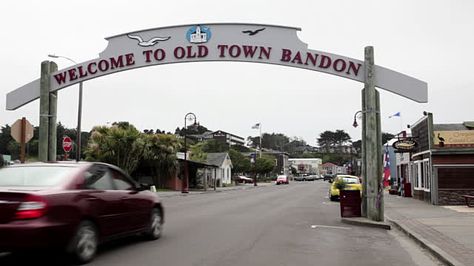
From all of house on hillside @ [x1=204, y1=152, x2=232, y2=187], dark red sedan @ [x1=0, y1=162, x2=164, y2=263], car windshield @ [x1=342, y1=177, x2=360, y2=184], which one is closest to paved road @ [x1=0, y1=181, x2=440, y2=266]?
dark red sedan @ [x1=0, y1=162, x2=164, y2=263]

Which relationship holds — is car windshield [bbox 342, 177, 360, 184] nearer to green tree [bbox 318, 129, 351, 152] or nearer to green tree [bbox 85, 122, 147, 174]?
green tree [bbox 85, 122, 147, 174]

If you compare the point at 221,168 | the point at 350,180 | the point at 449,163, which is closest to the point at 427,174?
the point at 449,163

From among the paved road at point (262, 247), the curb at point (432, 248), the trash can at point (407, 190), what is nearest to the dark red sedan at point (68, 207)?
the paved road at point (262, 247)

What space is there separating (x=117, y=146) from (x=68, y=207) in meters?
32.5

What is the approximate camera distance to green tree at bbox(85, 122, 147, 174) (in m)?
39.4

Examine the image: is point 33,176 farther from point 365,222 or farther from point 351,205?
point 351,205

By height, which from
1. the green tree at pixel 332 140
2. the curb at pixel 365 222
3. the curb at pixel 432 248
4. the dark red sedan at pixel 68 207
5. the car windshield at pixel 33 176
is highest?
the green tree at pixel 332 140

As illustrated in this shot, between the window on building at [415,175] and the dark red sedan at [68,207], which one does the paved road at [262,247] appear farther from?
the window on building at [415,175]

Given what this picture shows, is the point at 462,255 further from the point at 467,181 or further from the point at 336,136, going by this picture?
the point at 336,136

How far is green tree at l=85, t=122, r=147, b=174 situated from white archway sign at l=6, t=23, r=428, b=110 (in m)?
23.0

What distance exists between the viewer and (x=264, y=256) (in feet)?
30.3

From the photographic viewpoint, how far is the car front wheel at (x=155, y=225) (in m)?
10.7

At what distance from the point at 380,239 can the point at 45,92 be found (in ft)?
34.3

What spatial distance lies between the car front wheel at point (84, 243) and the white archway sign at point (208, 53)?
27.7 feet
